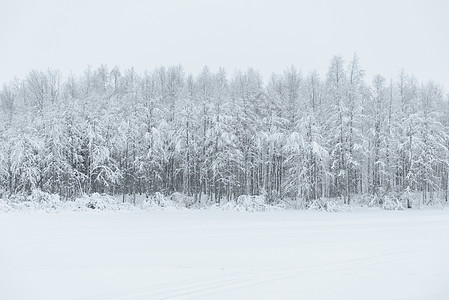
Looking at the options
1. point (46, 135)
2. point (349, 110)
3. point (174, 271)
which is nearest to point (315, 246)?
point (174, 271)

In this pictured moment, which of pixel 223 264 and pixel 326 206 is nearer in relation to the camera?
pixel 223 264

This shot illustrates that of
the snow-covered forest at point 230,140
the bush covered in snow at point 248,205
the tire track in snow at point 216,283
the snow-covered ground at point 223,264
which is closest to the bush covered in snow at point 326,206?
the snow-covered forest at point 230,140

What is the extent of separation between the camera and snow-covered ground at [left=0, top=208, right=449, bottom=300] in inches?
290

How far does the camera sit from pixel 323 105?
38.2 m

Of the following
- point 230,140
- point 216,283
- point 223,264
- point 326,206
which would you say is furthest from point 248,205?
point 216,283

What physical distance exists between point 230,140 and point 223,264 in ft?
77.7

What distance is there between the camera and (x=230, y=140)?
32969 mm

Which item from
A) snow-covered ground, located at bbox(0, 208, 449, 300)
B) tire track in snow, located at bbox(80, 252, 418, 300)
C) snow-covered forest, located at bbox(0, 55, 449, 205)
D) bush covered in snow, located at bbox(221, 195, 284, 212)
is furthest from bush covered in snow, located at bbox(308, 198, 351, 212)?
tire track in snow, located at bbox(80, 252, 418, 300)

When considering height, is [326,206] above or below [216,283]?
below

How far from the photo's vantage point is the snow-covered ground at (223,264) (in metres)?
7.36

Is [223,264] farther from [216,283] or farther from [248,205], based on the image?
[248,205]

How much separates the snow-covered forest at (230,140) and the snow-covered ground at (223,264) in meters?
17.3

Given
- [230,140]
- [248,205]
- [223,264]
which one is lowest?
[248,205]

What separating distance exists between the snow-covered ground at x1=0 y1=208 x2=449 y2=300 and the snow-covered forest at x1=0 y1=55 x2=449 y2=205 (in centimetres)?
1732
